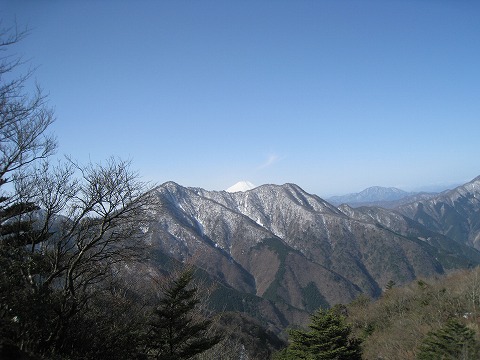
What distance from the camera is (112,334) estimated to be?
13.1 m

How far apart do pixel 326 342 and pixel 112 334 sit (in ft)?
67.5

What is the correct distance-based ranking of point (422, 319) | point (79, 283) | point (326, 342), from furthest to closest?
point (422, 319), point (326, 342), point (79, 283)

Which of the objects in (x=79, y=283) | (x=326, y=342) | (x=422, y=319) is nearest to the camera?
(x=79, y=283)

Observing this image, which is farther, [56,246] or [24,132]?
[56,246]

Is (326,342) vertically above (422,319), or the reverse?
(326,342)

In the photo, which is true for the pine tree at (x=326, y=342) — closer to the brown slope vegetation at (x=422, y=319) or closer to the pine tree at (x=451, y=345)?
the brown slope vegetation at (x=422, y=319)

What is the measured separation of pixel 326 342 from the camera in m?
27.9

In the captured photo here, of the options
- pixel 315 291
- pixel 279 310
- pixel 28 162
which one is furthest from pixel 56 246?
pixel 315 291

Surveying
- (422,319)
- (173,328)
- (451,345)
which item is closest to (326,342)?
(422,319)

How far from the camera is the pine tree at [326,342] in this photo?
90.1ft

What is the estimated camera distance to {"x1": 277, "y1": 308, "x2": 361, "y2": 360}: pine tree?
90.1 ft

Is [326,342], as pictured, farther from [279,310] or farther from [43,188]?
[279,310]

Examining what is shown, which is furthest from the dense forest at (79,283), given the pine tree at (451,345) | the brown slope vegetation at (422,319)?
the brown slope vegetation at (422,319)

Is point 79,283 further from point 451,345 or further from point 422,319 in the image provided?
point 422,319
